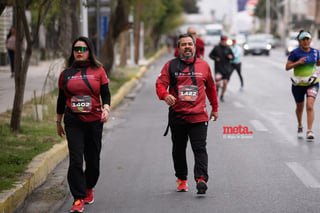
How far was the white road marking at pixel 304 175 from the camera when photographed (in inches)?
317

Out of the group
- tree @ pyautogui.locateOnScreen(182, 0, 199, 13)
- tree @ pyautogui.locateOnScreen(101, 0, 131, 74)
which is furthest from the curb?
tree @ pyautogui.locateOnScreen(182, 0, 199, 13)

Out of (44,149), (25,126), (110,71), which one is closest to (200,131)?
(44,149)

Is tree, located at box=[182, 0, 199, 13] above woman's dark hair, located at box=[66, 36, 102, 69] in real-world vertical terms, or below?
below

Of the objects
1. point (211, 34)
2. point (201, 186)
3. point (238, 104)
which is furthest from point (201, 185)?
point (211, 34)

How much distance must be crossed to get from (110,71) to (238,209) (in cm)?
1817

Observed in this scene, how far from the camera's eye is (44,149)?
974 centimetres

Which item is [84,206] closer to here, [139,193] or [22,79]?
[139,193]

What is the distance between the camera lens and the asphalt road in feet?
23.7

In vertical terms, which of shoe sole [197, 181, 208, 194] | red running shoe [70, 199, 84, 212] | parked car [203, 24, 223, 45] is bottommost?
parked car [203, 24, 223, 45]

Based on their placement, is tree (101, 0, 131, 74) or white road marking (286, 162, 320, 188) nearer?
white road marking (286, 162, 320, 188)

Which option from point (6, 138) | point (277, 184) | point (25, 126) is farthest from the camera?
point (25, 126)

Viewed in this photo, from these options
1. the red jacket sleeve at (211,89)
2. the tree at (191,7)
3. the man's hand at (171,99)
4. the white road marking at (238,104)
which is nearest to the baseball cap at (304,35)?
the red jacket sleeve at (211,89)

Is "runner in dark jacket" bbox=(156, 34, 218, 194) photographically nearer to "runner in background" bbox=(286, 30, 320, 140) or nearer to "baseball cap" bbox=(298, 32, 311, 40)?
"baseball cap" bbox=(298, 32, 311, 40)

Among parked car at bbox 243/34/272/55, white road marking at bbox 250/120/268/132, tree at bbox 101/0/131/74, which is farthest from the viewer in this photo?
parked car at bbox 243/34/272/55
